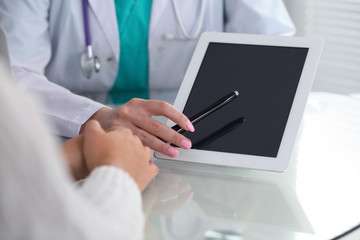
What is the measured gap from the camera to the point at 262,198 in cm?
83

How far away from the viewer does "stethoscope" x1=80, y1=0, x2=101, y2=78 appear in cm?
143

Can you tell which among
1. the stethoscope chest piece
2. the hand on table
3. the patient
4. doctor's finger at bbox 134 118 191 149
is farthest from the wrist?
the patient

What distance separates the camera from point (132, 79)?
1.57 m

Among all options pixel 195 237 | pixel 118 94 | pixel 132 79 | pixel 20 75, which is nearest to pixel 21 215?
pixel 195 237

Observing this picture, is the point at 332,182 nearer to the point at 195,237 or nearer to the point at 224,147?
the point at 224,147

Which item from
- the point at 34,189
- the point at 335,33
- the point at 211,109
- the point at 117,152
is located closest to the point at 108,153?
the point at 117,152

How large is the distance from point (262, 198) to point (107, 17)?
2.72 ft

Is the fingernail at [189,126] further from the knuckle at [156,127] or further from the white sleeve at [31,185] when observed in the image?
the white sleeve at [31,185]

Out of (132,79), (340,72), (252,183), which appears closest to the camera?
(252,183)

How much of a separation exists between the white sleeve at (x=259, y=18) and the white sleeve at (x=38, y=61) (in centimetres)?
54

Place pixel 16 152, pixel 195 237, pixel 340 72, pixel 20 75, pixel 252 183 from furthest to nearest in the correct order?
1. pixel 340 72
2. pixel 20 75
3. pixel 252 183
4. pixel 195 237
5. pixel 16 152

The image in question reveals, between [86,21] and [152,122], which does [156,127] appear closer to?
[152,122]

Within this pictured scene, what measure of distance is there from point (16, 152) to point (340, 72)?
6.77 ft

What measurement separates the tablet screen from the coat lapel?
46 cm
